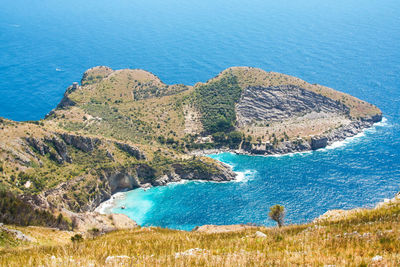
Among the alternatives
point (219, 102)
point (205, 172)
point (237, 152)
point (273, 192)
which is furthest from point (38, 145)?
point (219, 102)

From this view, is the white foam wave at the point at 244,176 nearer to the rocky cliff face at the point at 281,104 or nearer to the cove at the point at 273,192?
the cove at the point at 273,192

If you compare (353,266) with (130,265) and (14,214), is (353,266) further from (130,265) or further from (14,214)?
(14,214)

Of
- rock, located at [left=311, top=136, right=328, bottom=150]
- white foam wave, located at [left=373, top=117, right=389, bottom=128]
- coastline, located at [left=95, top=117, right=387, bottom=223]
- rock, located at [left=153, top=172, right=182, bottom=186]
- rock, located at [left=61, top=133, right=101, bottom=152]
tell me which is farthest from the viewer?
white foam wave, located at [left=373, top=117, right=389, bottom=128]

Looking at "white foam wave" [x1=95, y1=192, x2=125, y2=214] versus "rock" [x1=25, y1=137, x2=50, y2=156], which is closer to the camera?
"rock" [x1=25, y1=137, x2=50, y2=156]

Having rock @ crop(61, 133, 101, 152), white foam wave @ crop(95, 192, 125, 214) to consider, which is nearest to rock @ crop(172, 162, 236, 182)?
white foam wave @ crop(95, 192, 125, 214)

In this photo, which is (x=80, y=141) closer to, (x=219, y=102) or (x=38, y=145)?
(x=38, y=145)

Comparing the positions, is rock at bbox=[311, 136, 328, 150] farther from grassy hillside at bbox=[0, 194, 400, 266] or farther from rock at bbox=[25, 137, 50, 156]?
grassy hillside at bbox=[0, 194, 400, 266]

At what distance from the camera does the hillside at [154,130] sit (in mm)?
83438

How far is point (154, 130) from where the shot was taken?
12525 cm

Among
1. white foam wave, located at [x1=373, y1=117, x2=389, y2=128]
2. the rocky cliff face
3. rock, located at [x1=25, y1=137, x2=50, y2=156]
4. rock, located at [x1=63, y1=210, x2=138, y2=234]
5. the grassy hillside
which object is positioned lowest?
the grassy hillside

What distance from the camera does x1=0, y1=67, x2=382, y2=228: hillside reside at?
274 feet

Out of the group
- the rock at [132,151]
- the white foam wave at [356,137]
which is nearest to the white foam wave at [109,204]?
the rock at [132,151]

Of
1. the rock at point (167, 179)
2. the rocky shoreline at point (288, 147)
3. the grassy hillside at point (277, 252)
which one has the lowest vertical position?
the grassy hillside at point (277, 252)

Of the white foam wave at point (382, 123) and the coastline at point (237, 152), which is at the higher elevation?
the white foam wave at point (382, 123)
